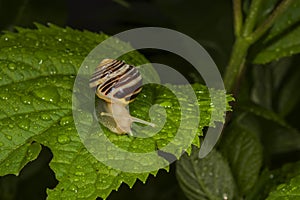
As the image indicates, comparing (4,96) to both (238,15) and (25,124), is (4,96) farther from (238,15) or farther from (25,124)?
(238,15)

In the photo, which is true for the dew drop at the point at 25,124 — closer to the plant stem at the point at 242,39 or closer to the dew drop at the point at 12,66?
the dew drop at the point at 12,66

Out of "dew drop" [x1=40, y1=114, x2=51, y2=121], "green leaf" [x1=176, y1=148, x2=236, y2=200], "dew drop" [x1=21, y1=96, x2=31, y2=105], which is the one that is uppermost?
"dew drop" [x1=40, y1=114, x2=51, y2=121]

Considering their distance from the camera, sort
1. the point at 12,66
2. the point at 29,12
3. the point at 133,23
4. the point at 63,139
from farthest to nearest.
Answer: the point at 133,23, the point at 29,12, the point at 12,66, the point at 63,139

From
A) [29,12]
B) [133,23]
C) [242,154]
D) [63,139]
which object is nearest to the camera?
[63,139]

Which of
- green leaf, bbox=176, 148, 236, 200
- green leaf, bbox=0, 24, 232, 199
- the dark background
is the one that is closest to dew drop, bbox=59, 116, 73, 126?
green leaf, bbox=0, 24, 232, 199

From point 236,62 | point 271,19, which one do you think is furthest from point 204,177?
point 271,19

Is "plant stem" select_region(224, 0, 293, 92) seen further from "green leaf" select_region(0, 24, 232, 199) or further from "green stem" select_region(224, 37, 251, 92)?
"green leaf" select_region(0, 24, 232, 199)
